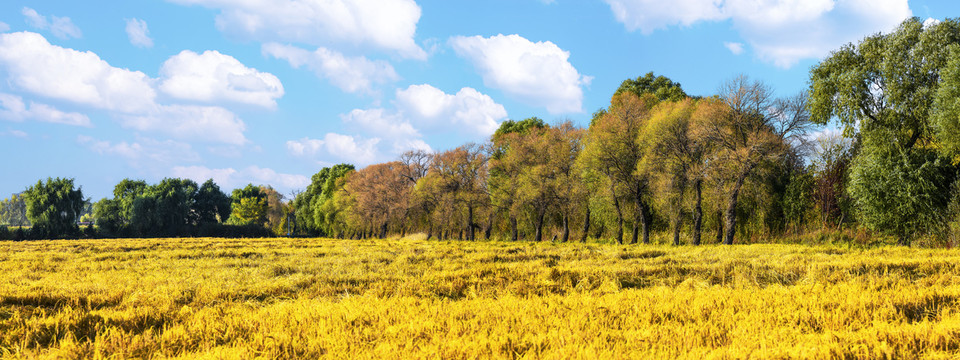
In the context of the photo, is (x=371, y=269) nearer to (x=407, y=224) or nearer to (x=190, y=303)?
(x=190, y=303)

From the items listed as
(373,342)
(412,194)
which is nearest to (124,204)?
(412,194)

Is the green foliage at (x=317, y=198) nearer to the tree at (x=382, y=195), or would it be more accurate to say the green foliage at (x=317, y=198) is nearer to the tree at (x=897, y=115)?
the tree at (x=382, y=195)

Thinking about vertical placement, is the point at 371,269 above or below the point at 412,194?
below

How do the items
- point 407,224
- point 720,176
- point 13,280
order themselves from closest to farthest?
1. point 13,280
2. point 720,176
3. point 407,224

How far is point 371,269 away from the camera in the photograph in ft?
40.1

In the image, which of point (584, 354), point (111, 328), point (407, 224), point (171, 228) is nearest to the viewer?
point (584, 354)

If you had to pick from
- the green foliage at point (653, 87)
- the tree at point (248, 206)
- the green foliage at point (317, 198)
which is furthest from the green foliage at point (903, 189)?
the tree at point (248, 206)

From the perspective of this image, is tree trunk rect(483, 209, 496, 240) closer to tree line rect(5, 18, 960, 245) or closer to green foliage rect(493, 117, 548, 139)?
tree line rect(5, 18, 960, 245)

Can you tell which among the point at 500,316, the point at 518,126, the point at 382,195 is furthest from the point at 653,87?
the point at 500,316

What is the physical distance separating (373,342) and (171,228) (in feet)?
324

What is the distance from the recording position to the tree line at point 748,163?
84.0 feet

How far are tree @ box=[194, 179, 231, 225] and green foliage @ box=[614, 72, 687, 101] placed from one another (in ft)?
277

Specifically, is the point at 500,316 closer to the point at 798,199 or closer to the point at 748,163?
the point at 748,163

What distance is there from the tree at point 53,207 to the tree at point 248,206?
1255 inches
